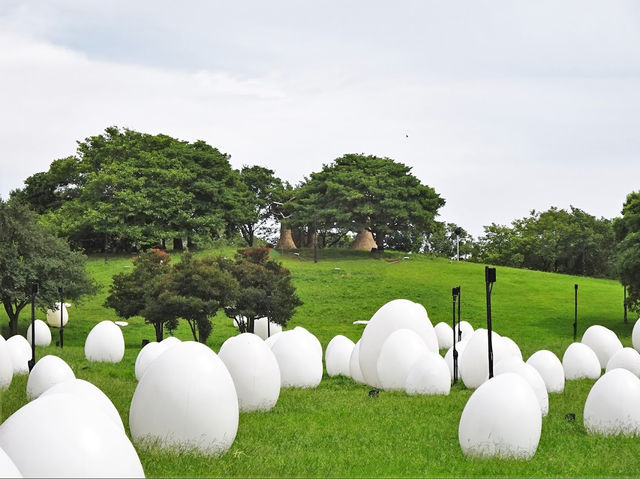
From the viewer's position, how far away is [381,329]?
72.5ft

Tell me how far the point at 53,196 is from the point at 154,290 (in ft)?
131

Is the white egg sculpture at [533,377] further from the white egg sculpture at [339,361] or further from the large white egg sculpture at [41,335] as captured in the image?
the large white egg sculpture at [41,335]

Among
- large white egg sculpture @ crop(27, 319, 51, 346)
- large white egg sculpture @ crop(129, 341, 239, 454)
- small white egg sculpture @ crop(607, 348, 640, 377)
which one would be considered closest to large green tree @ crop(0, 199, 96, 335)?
large white egg sculpture @ crop(27, 319, 51, 346)

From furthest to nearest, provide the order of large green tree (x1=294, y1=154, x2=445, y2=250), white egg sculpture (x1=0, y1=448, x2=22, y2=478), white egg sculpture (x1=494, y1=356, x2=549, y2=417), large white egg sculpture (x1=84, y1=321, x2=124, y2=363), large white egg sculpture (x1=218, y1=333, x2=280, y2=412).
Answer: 1. large green tree (x1=294, y1=154, x2=445, y2=250)
2. large white egg sculpture (x1=84, y1=321, x2=124, y2=363)
3. white egg sculpture (x1=494, y1=356, x2=549, y2=417)
4. large white egg sculpture (x1=218, y1=333, x2=280, y2=412)
5. white egg sculpture (x1=0, y1=448, x2=22, y2=478)

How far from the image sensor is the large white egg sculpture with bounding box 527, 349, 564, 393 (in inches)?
832

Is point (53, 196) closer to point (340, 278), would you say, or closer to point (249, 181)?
point (249, 181)

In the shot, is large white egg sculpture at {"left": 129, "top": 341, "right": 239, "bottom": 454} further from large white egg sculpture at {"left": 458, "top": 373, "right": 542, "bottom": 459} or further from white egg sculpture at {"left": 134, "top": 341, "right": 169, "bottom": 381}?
white egg sculpture at {"left": 134, "top": 341, "right": 169, "bottom": 381}

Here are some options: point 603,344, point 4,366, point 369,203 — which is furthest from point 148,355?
point 369,203

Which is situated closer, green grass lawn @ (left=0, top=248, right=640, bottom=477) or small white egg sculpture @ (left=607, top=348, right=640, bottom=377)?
green grass lawn @ (left=0, top=248, right=640, bottom=477)

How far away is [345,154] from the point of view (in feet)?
231

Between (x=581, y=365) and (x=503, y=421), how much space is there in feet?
45.1

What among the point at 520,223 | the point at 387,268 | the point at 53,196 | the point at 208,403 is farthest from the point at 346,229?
the point at 208,403

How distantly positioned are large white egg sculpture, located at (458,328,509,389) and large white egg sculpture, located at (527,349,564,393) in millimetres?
1098

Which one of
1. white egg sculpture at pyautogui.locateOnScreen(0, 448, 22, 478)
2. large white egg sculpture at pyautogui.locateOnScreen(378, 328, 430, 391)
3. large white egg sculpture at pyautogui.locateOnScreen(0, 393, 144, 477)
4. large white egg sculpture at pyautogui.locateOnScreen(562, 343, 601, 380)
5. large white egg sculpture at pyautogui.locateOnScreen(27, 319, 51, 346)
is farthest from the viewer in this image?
large white egg sculpture at pyautogui.locateOnScreen(27, 319, 51, 346)
